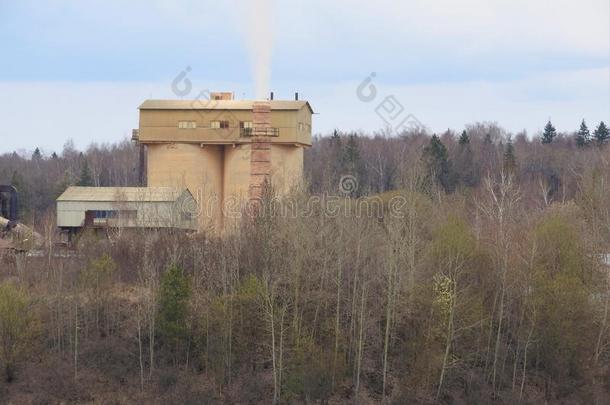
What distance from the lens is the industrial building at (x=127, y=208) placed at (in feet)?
108

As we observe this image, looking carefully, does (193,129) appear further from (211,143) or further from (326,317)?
(326,317)

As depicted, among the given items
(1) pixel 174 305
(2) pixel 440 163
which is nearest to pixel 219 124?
(1) pixel 174 305

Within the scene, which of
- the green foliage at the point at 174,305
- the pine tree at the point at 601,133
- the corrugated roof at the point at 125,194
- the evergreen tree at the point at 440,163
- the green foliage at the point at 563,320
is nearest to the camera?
the green foliage at the point at 563,320

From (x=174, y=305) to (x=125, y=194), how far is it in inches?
383

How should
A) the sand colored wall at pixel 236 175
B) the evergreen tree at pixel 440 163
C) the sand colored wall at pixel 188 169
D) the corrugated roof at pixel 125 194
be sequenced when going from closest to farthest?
the corrugated roof at pixel 125 194 < the sand colored wall at pixel 236 175 < the sand colored wall at pixel 188 169 < the evergreen tree at pixel 440 163

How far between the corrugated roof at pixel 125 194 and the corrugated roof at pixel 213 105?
329 cm

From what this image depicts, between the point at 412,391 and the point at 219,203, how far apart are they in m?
14.1

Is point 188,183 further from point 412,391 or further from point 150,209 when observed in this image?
point 412,391

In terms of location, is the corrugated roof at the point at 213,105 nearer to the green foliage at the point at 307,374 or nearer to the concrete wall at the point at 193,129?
the concrete wall at the point at 193,129

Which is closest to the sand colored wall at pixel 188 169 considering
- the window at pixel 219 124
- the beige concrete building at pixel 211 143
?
the beige concrete building at pixel 211 143

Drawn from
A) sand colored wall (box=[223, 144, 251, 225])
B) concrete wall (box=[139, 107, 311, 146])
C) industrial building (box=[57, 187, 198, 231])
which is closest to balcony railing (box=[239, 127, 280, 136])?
concrete wall (box=[139, 107, 311, 146])

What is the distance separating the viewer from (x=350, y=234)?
26609mm

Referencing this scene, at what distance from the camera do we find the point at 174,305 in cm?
2569

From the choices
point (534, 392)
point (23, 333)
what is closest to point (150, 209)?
point (23, 333)
